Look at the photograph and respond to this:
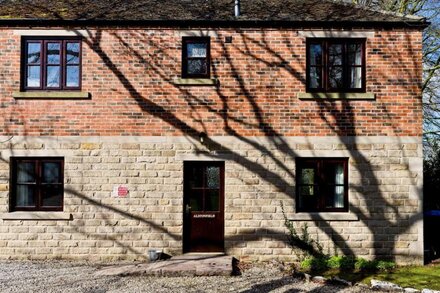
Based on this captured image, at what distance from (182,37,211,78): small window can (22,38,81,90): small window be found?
266 cm

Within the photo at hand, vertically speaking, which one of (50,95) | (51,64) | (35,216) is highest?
(51,64)

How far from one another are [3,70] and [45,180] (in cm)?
293

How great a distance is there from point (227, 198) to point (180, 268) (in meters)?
2.13

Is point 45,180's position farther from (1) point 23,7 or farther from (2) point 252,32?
(2) point 252,32

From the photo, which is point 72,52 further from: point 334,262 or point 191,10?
point 334,262

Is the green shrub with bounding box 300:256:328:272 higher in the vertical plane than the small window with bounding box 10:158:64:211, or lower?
lower

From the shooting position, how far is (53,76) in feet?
35.5

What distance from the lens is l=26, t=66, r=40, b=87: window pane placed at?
10.8 meters

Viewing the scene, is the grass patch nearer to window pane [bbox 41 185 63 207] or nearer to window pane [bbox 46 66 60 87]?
window pane [bbox 41 185 63 207]

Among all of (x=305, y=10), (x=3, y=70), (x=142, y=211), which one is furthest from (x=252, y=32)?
(x=3, y=70)

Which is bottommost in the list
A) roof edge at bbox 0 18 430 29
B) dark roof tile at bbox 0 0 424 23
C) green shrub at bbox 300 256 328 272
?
green shrub at bbox 300 256 328 272

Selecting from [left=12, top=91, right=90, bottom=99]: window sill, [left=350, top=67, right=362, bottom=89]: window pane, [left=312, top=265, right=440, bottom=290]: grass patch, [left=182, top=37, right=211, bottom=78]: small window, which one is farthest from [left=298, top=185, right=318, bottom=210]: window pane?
[left=12, top=91, right=90, bottom=99]: window sill

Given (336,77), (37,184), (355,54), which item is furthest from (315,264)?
(37,184)

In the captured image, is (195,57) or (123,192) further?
(195,57)
